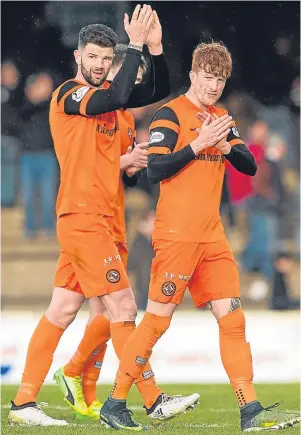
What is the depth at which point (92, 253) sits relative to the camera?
7.60 meters

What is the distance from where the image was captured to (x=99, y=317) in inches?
326

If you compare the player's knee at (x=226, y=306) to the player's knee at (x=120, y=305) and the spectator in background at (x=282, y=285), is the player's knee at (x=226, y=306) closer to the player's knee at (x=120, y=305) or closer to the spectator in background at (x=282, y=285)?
the player's knee at (x=120, y=305)

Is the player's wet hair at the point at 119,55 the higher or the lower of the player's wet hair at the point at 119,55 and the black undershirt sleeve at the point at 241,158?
the higher

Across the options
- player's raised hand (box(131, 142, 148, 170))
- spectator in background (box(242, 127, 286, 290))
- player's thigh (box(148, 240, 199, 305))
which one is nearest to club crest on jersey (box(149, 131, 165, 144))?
player's thigh (box(148, 240, 199, 305))

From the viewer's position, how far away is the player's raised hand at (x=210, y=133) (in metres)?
7.25

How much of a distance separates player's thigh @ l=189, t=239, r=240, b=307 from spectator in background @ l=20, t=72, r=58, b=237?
27.6 ft

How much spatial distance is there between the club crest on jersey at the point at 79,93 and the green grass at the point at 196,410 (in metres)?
1.97

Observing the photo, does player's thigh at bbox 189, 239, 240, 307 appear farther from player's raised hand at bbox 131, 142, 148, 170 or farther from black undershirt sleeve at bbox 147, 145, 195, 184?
player's raised hand at bbox 131, 142, 148, 170

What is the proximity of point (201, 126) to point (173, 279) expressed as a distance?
0.92m

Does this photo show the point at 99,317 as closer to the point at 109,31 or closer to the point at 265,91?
the point at 109,31

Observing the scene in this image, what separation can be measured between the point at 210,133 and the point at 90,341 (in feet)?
6.01

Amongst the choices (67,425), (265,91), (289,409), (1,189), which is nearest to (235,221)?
(265,91)

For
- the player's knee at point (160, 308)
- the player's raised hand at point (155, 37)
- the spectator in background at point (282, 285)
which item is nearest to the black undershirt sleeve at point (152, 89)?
the player's raised hand at point (155, 37)

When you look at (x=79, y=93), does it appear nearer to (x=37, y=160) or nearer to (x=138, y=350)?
(x=138, y=350)
